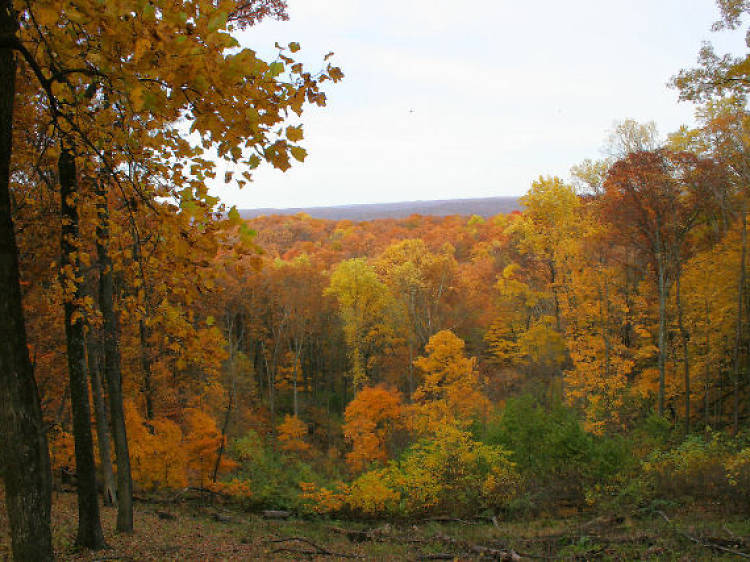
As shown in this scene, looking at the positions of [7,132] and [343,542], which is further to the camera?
[343,542]

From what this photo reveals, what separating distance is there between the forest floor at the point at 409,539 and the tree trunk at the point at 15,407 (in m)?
3.02

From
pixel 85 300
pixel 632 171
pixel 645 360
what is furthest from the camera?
pixel 645 360

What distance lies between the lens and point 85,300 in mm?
4914

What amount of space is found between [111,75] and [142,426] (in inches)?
530

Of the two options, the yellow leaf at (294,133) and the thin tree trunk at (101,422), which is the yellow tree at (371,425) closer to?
the thin tree trunk at (101,422)

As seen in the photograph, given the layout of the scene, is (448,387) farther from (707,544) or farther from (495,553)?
(707,544)

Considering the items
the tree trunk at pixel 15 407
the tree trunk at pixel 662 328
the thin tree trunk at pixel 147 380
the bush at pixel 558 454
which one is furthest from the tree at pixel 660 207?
the tree trunk at pixel 15 407

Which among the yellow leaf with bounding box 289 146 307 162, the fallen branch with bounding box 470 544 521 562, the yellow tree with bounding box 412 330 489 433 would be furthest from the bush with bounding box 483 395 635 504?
the yellow leaf with bounding box 289 146 307 162

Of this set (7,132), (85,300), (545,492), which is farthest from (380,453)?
(7,132)

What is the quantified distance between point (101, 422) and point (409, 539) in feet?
23.1

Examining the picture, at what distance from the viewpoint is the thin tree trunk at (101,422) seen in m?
9.05

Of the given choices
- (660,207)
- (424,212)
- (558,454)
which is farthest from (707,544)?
(424,212)

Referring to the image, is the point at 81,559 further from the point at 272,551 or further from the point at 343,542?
the point at 343,542

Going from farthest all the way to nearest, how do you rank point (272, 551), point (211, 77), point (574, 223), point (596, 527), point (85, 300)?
point (574, 223)
point (596, 527)
point (272, 551)
point (85, 300)
point (211, 77)
